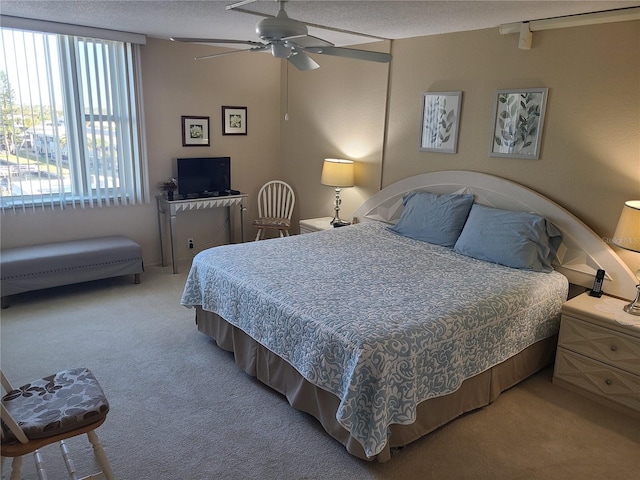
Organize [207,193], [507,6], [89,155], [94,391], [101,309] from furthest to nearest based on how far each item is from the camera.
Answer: [207,193]
[89,155]
[101,309]
[507,6]
[94,391]

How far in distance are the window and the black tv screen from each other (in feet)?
1.33

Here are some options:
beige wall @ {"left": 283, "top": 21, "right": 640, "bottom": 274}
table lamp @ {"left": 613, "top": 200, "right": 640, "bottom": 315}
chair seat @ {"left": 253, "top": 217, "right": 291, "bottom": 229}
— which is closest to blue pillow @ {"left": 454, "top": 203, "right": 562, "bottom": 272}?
beige wall @ {"left": 283, "top": 21, "right": 640, "bottom": 274}

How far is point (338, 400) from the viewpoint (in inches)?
93.2

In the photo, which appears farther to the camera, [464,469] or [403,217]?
[403,217]

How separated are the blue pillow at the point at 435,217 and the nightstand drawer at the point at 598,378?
3.84 feet

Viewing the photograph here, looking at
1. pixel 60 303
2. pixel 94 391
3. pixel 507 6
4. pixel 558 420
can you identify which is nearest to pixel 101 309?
pixel 60 303

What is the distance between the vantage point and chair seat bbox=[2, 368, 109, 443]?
175 cm

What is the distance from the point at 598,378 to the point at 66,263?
13.6 ft

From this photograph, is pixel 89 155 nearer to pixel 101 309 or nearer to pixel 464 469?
pixel 101 309

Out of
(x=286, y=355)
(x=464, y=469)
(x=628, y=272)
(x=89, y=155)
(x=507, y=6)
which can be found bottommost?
(x=464, y=469)

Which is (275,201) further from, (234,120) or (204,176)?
(234,120)

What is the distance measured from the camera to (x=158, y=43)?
15.5ft

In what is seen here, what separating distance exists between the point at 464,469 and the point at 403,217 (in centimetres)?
226

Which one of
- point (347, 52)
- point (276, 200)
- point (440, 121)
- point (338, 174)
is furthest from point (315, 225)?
point (347, 52)
